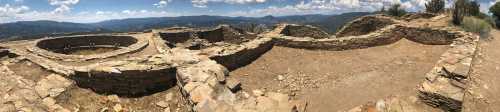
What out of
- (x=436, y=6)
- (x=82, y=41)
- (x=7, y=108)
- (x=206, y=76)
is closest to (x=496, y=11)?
(x=436, y=6)

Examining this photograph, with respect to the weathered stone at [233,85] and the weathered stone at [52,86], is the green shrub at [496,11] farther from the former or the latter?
the weathered stone at [52,86]

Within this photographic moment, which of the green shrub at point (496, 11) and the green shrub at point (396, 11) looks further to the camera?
the green shrub at point (396, 11)

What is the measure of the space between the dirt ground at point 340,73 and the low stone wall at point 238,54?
0.91ft

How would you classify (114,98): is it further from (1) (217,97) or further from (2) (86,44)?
(2) (86,44)

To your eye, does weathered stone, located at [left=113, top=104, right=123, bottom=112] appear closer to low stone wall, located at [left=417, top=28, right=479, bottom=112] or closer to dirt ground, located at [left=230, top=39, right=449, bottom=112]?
dirt ground, located at [left=230, top=39, right=449, bottom=112]

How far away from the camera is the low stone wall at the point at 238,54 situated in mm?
11031

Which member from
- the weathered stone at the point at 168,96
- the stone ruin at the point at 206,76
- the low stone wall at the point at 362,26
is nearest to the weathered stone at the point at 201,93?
the stone ruin at the point at 206,76

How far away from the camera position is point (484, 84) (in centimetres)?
872

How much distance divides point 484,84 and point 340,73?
13.6 feet

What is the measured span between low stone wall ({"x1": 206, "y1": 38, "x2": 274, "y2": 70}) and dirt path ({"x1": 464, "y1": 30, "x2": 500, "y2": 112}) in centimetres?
719

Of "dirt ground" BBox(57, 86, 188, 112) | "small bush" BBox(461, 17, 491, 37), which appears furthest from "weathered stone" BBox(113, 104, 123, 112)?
"small bush" BBox(461, 17, 491, 37)

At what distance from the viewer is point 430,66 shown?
36.1 feet

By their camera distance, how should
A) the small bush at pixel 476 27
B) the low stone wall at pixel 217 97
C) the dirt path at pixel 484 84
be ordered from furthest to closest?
the small bush at pixel 476 27, the dirt path at pixel 484 84, the low stone wall at pixel 217 97

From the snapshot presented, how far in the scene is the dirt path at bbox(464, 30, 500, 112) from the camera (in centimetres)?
751
